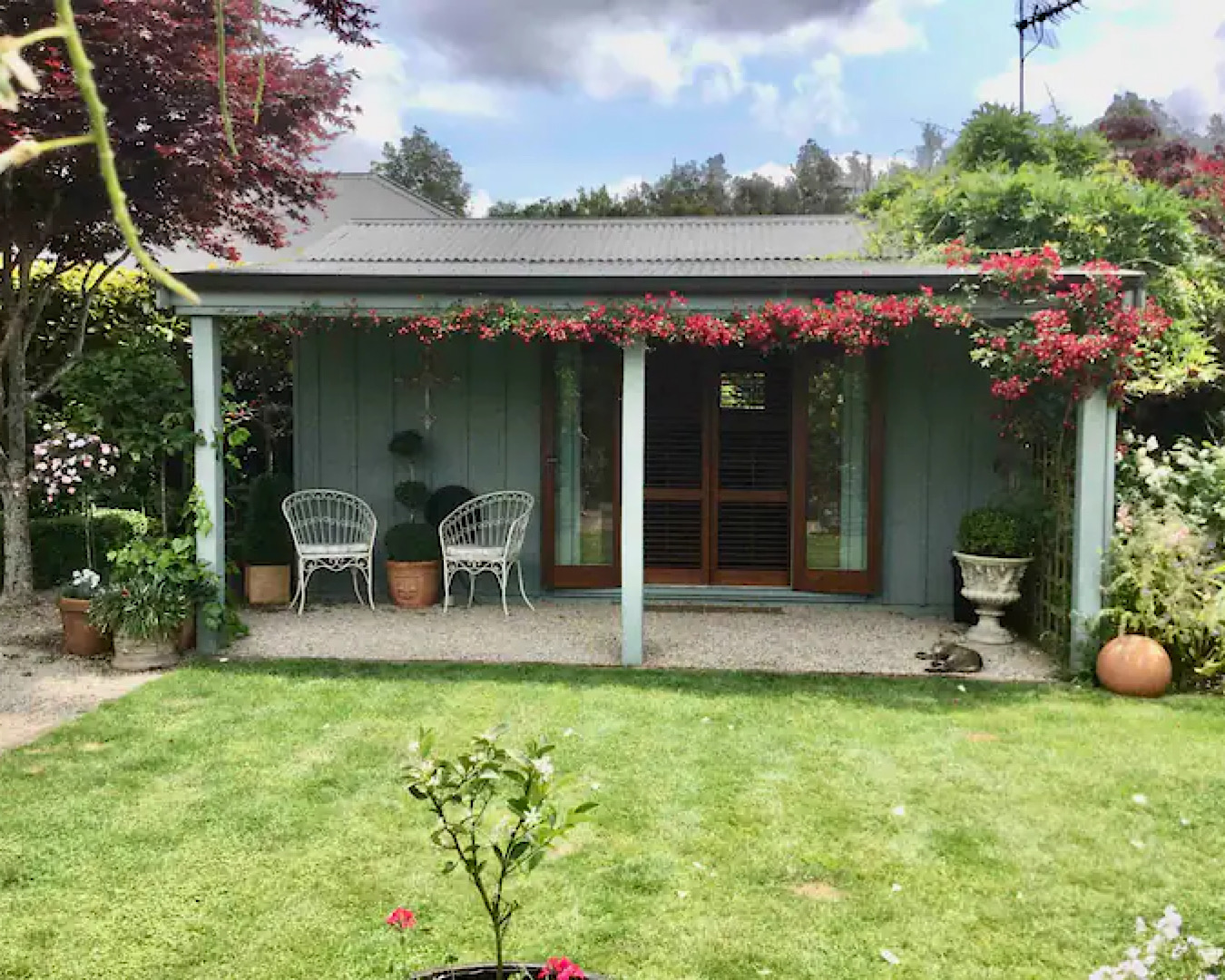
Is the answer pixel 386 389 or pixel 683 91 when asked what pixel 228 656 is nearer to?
pixel 386 389

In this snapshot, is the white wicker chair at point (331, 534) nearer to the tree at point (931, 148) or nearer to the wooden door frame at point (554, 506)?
the wooden door frame at point (554, 506)

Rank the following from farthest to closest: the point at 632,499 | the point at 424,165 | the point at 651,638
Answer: the point at 424,165 < the point at 651,638 < the point at 632,499

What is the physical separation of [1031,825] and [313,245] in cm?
721

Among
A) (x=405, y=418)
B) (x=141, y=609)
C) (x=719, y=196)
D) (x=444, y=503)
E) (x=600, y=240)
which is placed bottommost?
(x=141, y=609)

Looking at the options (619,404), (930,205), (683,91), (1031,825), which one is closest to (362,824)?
(1031,825)

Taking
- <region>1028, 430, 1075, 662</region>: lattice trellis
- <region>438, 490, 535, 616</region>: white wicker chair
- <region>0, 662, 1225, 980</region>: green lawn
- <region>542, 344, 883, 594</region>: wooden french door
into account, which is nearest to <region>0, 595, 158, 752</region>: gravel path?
<region>0, 662, 1225, 980</region>: green lawn

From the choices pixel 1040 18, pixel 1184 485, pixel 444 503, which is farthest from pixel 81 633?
pixel 1040 18

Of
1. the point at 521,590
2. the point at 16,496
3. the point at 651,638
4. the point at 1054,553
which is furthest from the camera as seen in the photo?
the point at 16,496

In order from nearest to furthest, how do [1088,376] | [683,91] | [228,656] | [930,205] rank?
[1088,376]
[228,656]
[930,205]
[683,91]

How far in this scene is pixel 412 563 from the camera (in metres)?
7.28

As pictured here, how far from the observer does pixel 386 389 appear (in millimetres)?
7758

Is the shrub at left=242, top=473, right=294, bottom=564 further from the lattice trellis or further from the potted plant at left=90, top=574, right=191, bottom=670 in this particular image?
the lattice trellis

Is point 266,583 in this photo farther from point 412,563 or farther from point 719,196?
point 719,196

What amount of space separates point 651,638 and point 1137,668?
2.78 meters
